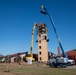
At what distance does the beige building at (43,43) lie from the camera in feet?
357

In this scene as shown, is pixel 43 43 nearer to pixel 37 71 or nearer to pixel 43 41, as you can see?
pixel 43 41

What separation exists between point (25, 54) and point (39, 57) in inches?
317

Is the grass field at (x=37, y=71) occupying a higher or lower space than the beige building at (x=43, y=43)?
lower

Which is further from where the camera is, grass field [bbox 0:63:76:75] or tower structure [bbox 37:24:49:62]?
tower structure [bbox 37:24:49:62]

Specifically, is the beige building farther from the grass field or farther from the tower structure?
the grass field

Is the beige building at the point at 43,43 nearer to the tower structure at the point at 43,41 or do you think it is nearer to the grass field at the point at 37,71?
the tower structure at the point at 43,41

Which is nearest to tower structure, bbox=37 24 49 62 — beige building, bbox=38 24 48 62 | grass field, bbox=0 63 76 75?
beige building, bbox=38 24 48 62

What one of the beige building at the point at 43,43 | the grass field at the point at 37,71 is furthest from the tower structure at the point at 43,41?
the grass field at the point at 37,71

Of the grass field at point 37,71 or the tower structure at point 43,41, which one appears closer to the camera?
the grass field at point 37,71

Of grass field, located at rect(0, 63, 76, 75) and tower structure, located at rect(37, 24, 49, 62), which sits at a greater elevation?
tower structure, located at rect(37, 24, 49, 62)

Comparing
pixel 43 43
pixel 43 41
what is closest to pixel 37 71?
pixel 43 41

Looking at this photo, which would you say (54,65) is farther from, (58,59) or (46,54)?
(46,54)

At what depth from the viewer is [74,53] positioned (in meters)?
83.0

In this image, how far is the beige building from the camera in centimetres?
10869
